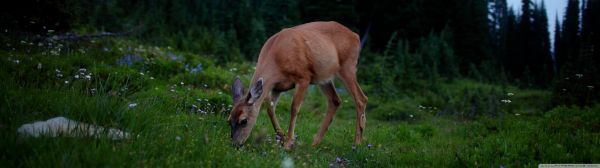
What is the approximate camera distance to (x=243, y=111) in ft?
19.9

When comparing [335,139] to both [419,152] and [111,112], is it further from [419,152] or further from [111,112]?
[111,112]

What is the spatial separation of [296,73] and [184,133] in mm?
2423

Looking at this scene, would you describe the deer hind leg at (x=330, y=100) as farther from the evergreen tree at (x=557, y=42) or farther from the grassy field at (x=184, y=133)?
the evergreen tree at (x=557, y=42)

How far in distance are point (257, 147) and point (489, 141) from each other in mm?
3340

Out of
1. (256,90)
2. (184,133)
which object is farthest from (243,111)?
(184,133)

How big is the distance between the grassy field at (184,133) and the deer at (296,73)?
0.28 metres

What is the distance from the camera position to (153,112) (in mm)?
5051

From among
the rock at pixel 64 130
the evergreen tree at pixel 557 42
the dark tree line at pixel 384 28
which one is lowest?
the evergreen tree at pixel 557 42

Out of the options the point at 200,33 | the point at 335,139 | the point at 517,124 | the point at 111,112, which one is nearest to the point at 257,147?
the point at 111,112

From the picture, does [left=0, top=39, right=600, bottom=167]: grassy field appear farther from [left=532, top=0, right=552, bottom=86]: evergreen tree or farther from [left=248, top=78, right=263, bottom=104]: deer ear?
[left=532, top=0, right=552, bottom=86]: evergreen tree

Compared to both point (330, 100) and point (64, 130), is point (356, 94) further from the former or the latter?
point (64, 130)

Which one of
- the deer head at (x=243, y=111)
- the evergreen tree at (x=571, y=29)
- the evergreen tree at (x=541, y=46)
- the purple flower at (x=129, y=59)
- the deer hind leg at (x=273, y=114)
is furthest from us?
the evergreen tree at (x=571, y=29)

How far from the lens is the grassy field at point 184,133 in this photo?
3783 mm

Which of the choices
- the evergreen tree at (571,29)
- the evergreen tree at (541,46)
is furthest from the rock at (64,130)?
the evergreen tree at (571,29)
